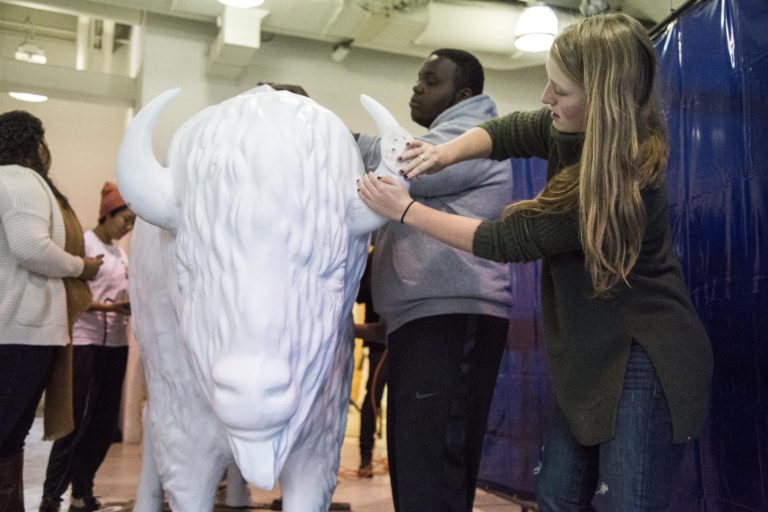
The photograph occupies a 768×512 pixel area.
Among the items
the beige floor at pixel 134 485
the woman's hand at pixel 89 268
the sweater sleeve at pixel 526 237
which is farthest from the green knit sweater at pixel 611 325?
the beige floor at pixel 134 485

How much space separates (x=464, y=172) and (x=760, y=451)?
3.65 feet

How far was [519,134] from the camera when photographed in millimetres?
1896

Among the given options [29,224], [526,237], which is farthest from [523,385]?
[29,224]

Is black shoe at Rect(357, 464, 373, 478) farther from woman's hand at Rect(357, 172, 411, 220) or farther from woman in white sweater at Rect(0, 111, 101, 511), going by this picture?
woman's hand at Rect(357, 172, 411, 220)

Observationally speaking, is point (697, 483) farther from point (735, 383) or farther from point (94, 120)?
point (94, 120)

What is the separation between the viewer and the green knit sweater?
1.48 metres

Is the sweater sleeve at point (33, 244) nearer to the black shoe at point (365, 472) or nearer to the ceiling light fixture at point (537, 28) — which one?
the black shoe at point (365, 472)

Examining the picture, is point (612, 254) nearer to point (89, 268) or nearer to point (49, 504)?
point (89, 268)

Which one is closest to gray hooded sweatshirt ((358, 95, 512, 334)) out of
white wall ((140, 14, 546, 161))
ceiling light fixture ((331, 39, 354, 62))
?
white wall ((140, 14, 546, 161))

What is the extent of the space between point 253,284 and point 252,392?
7.5 inches

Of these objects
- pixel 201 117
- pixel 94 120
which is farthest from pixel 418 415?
pixel 94 120

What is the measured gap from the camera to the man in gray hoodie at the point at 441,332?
1919mm

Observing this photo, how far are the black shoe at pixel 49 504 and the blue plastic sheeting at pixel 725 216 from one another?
8.25ft

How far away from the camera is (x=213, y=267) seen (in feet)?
4.37
